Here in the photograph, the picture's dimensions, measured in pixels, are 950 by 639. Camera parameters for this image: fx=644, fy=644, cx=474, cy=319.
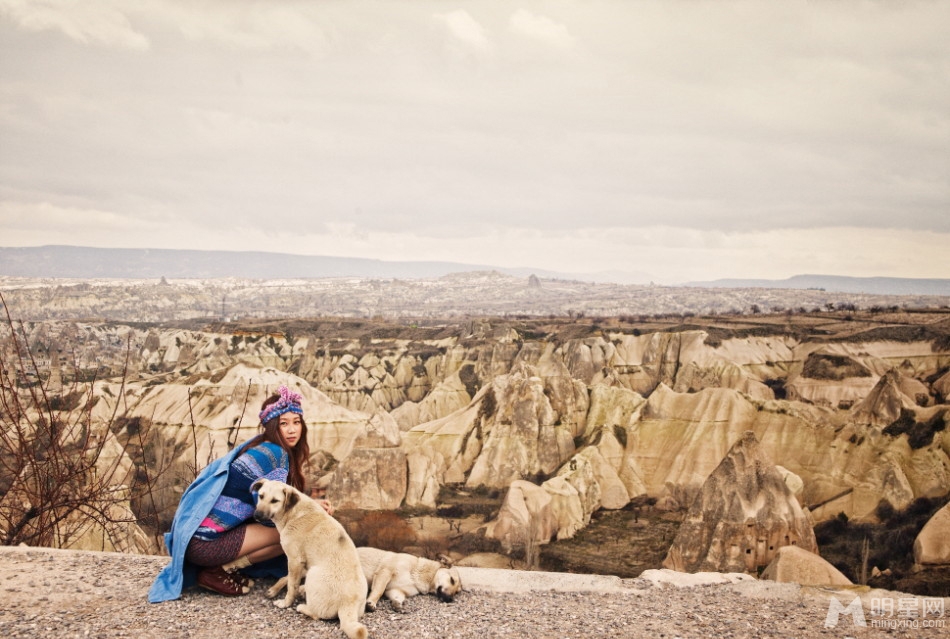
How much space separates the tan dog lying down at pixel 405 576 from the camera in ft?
18.9

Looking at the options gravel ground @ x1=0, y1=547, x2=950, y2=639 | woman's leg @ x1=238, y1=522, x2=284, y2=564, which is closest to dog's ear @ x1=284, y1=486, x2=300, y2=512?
woman's leg @ x1=238, y1=522, x2=284, y2=564

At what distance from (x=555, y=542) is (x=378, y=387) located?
2727cm

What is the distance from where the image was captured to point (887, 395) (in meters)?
28.7

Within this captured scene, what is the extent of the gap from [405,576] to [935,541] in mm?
18455

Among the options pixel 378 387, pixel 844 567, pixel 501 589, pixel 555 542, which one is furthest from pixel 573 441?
pixel 501 589

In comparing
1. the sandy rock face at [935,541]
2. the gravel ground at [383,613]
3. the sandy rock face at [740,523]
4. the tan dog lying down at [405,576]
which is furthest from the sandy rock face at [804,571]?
the sandy rock face at [935,541]

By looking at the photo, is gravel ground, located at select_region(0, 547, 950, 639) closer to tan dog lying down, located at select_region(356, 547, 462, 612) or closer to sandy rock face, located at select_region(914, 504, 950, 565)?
tan dog lying down, located at select_region(356, 547, 462, 612)

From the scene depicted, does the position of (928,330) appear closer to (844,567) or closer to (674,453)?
(674,453)

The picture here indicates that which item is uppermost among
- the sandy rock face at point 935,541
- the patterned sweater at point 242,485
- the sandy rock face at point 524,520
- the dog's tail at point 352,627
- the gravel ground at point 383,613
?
the patterned sweater at point 242,485

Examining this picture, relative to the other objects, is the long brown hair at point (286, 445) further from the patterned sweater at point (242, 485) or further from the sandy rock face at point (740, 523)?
the sandy rock face at point (740, 523)

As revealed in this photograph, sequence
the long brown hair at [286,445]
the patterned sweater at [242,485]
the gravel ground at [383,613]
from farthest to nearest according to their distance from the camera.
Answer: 1. the long brown hair at [286,445]
2. the patterned sweater at [242,485]
3. the gravel ground at [383,613]

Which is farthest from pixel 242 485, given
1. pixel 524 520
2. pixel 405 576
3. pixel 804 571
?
pixel 524 520

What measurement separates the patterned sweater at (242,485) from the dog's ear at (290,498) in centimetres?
40

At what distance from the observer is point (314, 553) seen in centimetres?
521
